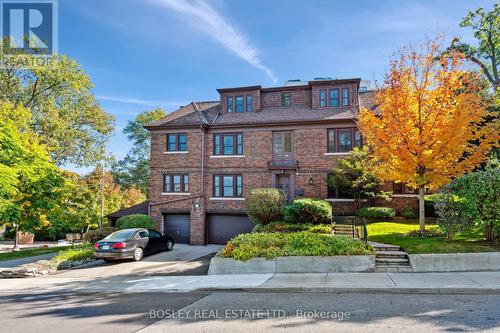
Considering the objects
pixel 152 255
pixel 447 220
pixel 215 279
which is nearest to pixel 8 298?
pixel 215 279

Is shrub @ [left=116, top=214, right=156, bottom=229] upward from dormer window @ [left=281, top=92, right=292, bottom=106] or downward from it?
downward

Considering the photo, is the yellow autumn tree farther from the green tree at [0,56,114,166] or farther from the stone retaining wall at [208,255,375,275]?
the green tree at [0,56,114,166]

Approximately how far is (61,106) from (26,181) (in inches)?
608

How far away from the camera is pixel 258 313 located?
7.67 m

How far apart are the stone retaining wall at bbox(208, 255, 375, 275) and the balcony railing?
10.1 metres

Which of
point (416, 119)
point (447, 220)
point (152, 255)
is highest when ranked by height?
point (416, 119)

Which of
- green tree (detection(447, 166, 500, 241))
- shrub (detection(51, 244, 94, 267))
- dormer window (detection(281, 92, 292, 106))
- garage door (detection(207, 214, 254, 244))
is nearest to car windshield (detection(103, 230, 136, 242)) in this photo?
shrub (detection(51, 244, 94, 267))

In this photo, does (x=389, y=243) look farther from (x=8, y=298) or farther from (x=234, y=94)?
(x=234, y=94)

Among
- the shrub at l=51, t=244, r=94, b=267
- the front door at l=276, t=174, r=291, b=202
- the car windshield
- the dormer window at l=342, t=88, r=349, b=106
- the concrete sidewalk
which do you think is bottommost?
the shrub at l=51, t=244, r=94, b=267

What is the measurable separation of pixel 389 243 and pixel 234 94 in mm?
15022

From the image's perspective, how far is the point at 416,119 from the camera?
1406 cm

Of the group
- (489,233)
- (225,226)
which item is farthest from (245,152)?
(489,233)

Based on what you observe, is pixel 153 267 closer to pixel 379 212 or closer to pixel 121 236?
pixel 121 236

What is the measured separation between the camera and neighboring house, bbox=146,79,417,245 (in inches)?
861
